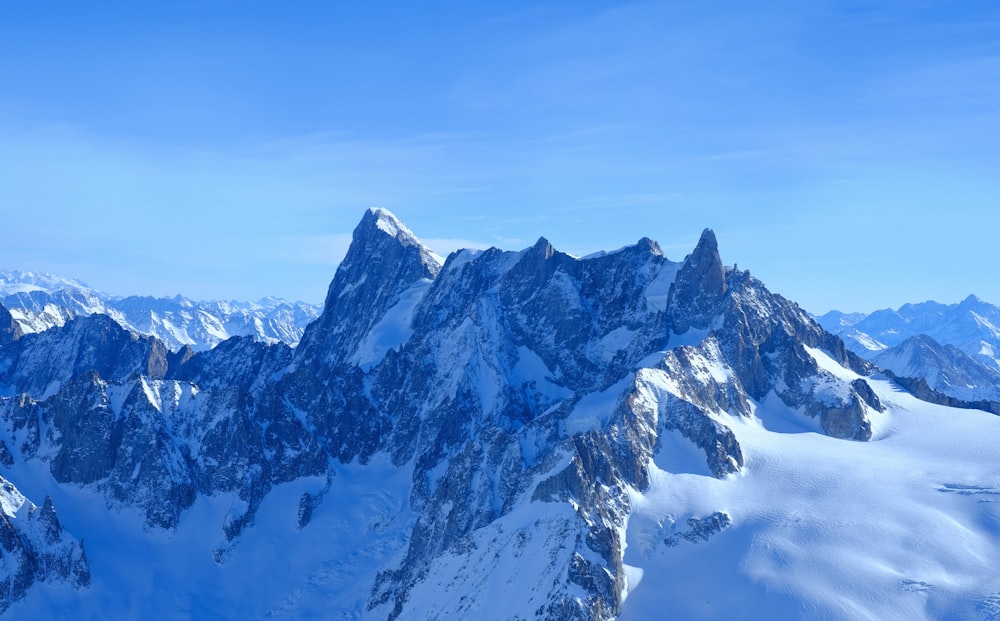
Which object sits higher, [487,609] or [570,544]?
[570,544]

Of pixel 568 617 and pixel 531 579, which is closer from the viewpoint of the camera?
pixel 568 617

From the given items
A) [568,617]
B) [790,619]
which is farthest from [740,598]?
[568,617]

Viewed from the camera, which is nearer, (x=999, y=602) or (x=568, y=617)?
(x=568, y=617)

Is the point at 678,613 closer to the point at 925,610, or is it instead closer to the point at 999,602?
the point at 925,610

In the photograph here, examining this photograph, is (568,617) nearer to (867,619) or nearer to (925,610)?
(867,619)

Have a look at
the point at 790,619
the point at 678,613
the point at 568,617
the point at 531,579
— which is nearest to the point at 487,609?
the point at 531,579

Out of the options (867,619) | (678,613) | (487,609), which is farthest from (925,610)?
(487,609)

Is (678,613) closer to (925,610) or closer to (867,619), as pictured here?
(867,619)
